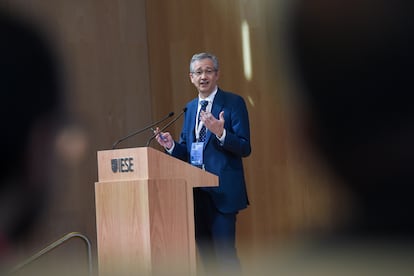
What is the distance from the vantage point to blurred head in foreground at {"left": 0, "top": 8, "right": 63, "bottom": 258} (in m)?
4.62

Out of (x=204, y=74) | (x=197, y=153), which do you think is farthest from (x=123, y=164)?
(x=204, y=74)

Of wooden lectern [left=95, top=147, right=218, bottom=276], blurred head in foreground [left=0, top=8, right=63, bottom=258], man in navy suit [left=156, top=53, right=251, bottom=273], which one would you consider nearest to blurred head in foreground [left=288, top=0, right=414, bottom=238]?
man in navy suit [left=156, top=53, right=251, bottom=273]

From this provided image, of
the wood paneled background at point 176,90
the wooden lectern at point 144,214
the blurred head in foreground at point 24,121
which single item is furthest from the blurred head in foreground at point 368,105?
the wooden lectern at point 144,214

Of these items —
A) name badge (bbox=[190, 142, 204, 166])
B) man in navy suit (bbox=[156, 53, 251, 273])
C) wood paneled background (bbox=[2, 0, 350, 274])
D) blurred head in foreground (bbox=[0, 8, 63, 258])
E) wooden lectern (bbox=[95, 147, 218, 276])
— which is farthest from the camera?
wood paneled background (bbox=[2, 0, 350, 274])

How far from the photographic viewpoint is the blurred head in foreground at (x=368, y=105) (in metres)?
4.71

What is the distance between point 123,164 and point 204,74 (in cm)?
71

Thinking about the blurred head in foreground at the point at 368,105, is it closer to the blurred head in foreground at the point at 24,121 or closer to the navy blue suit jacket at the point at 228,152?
the navy blue suit jacket at the point at 228,152

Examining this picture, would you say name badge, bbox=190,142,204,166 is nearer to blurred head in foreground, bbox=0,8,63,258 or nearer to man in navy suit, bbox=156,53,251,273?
man in navy suit, bbox=156,53,251,273

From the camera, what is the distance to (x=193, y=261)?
10.5 feet

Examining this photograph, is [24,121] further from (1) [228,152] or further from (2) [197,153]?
(1) [228,152]

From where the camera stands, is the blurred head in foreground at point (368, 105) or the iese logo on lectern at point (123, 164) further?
the blurred head in foreground at point (368, 105)

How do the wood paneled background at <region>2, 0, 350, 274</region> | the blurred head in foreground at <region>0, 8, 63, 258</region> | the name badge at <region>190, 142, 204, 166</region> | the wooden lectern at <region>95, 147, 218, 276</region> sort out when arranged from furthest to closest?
the wood paneled background at <region>2, 0, 350, 274</region> → the blurred head in foreground at <region>0, 8, 63, 258</region> → the name badge at <region>190, 142, 204, 166</region> → the wooden lectern at <region>95, 147, 218, 276</region>

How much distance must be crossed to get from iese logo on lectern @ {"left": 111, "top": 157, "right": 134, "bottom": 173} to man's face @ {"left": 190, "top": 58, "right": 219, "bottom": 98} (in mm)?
683

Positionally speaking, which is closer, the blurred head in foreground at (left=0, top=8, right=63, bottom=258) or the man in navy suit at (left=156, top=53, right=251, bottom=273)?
the man in navy suit at (left=156, top=53, right=251, bottom=273)
